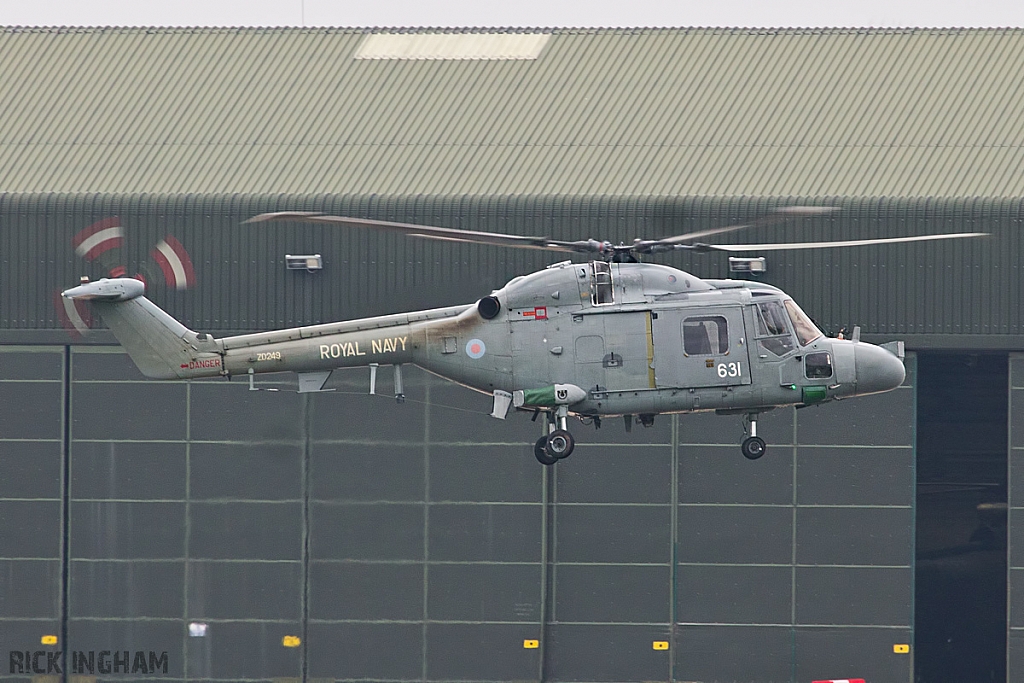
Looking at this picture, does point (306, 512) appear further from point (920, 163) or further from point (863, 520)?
point (920, 163)

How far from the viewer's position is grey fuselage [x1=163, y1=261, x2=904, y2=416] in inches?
997

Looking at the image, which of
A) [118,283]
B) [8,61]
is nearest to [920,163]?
[118,283]

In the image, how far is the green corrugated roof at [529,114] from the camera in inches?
1348

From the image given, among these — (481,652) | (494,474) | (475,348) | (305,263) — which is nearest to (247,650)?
(481,652)

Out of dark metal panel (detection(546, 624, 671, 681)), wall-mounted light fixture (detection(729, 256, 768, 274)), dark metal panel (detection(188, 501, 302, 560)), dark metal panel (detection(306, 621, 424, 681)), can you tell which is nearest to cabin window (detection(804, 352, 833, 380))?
wall-mounted light fixture (detection(729, 256, 768, 274))

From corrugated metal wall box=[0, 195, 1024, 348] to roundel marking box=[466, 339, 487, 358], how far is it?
257 inches

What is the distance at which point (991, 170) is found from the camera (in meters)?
33.9

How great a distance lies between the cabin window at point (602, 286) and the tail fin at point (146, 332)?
23.1 ft

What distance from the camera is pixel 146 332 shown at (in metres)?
26.5

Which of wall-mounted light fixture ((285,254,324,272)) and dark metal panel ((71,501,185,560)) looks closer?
wall-mounted light fixture ((285,254,324,272))

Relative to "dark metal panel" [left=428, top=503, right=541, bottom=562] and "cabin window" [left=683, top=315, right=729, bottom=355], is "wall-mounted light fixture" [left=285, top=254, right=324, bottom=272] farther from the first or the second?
"cabin window" [left=683, top=315, right=729, bottom=355]

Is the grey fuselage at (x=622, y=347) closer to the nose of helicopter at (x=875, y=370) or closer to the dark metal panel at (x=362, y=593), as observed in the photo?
the nose of helicopter at (x=875, y=370)

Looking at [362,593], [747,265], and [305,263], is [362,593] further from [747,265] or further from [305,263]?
[747,265]

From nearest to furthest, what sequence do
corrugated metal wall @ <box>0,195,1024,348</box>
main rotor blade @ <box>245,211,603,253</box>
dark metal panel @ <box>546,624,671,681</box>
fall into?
main rotor blade @ <box>245,211,603,253</box> → corrugated metal wall @ <box>0,195,1024,348</box> → dark metal panel @ <box>546,624,671,681</box>
